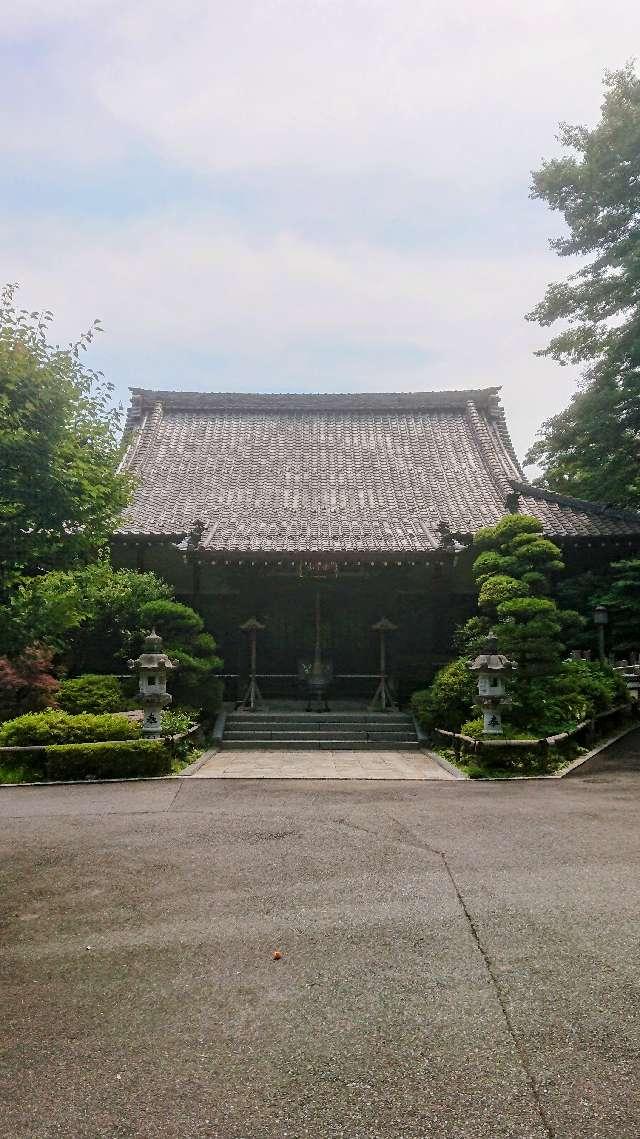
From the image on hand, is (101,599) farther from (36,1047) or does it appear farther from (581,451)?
(581,451)

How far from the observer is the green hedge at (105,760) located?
10.6 m

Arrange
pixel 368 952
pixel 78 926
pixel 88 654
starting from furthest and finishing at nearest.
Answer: pixel 88 654
pixel 78 926
pixel 368 952

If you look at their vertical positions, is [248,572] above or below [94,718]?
above

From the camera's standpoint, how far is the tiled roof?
18.2 metres

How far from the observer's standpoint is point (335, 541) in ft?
57.6

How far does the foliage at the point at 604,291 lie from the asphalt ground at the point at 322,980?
512 inches


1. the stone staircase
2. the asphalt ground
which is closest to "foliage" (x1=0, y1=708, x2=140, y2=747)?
the stone staircase

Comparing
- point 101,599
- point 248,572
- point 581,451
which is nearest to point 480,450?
point 581,451

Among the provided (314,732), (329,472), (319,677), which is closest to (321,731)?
(314,732)

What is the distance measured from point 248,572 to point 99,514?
9786mm

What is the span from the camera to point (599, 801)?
8562mm

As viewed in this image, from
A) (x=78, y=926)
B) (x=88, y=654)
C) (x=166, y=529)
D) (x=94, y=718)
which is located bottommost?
(x=78, y=926)

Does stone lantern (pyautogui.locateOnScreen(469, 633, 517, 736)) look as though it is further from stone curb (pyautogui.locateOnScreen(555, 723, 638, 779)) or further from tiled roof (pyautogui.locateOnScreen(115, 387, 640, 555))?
tiled roof (pyautogui.locateOnScreen(115, 387, 640, 555))

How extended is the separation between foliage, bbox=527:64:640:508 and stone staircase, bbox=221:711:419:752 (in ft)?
30.1
